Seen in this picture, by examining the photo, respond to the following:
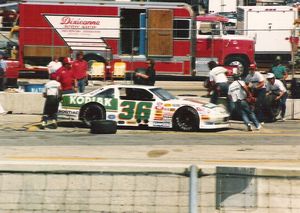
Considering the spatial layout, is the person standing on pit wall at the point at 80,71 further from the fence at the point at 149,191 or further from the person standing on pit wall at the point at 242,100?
the fence at the point at 149,191

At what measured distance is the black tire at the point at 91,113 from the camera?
701 inches

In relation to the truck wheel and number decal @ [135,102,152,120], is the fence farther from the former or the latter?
the truck wheel

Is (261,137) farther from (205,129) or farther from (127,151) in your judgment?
(127,151)

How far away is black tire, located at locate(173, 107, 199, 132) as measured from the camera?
A: 1731 cm

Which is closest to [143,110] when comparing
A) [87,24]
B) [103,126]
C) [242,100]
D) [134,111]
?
[134,111]

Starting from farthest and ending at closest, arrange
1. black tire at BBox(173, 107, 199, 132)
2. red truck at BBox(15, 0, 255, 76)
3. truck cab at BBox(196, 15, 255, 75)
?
truck cab at BBox(196, 15, 255, 75) < red truck at BBox(15, 0, 255, 76) < black tire at BBox(173, 107, 199, 132)

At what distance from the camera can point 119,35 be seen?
2612 centimetres

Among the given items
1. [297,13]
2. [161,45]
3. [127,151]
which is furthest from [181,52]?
[127,151]

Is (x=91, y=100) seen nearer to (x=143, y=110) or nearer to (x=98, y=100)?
(x=98, y=100)

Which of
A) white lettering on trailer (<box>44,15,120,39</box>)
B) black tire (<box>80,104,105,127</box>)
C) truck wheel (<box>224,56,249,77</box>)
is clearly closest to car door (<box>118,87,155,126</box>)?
black tire (<box>80,104,105,127</box>)

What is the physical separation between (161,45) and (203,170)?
66.4 ft

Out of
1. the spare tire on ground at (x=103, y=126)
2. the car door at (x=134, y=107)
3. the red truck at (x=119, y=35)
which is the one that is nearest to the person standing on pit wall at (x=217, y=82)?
the car door at (x=134, y=107)

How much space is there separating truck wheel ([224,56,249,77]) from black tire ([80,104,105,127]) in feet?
34.5

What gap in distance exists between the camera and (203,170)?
6.56 meters
